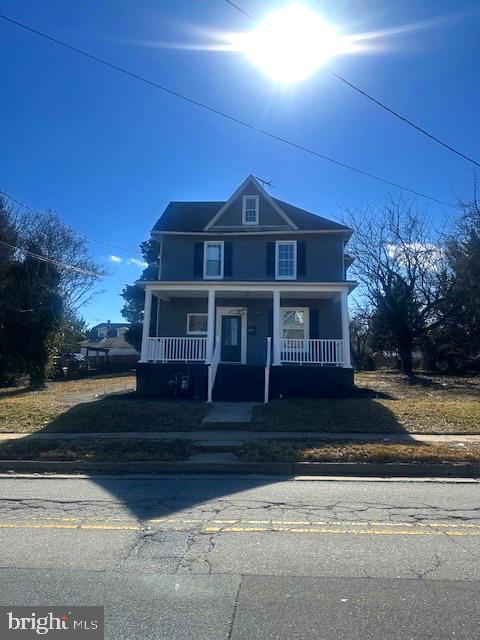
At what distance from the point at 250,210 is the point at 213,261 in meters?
2.89

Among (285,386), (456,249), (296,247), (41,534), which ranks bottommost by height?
(41,534)

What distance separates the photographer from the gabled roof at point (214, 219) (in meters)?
20.3

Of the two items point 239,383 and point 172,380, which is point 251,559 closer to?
point 239,383

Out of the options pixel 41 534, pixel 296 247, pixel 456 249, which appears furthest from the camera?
pixel 456 249

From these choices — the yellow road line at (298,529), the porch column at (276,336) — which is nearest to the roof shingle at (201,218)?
the porch column at (276,336)

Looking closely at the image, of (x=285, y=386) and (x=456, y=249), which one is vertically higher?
(x=456, y=249)

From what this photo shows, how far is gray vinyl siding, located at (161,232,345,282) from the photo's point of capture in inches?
791

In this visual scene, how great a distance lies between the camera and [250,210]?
69.1ft

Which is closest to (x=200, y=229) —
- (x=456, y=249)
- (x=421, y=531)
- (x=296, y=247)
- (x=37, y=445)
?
(x=296, y=247)

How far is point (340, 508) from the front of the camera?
244 inches

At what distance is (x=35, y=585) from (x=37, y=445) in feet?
22.2

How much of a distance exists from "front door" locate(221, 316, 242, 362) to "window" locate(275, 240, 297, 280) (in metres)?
2.65

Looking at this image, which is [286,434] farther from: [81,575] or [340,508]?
[81,575]

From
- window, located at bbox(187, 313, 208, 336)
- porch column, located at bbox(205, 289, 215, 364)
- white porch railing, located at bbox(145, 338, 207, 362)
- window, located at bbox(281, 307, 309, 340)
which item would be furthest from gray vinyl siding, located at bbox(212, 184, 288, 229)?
white porch railing, located at bbox(145, 338, 207, 362)
